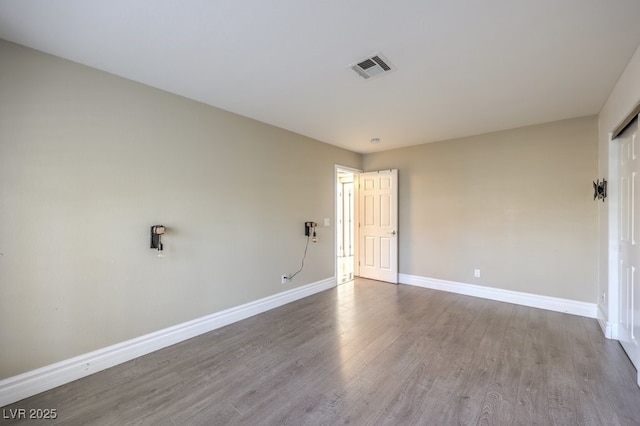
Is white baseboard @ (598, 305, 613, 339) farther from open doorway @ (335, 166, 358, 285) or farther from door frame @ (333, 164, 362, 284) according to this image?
open doorway @ (335, 166, 358, 285)

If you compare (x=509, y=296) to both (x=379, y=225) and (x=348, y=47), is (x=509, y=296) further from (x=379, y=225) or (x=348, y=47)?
(x=348, y=47)

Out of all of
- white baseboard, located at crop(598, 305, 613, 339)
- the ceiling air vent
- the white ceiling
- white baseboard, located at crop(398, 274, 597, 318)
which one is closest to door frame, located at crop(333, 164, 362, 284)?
white baseboard, located at crop(398, 274, 597, 318)

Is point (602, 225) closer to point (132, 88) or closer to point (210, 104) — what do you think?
point (210, 104)

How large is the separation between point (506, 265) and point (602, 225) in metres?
1.19

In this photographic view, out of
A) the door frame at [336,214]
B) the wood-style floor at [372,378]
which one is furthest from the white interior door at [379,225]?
the wood-style floor at [372,378]

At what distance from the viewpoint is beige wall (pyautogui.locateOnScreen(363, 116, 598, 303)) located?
347 cm

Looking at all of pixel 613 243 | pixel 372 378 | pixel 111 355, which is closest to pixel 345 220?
pixel 613 243

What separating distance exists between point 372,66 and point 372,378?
258 cm

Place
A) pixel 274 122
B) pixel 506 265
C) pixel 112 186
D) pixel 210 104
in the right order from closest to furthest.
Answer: pixel 112 186
pixel 210 104
pixel 274 122
pixel 506 265

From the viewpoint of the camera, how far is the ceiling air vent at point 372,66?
7.03 ft

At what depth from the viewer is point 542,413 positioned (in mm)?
1805

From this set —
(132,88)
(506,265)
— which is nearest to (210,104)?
(132,88)

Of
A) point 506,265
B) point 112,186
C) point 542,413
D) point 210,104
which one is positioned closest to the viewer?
point 542,413

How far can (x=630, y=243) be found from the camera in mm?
2447
